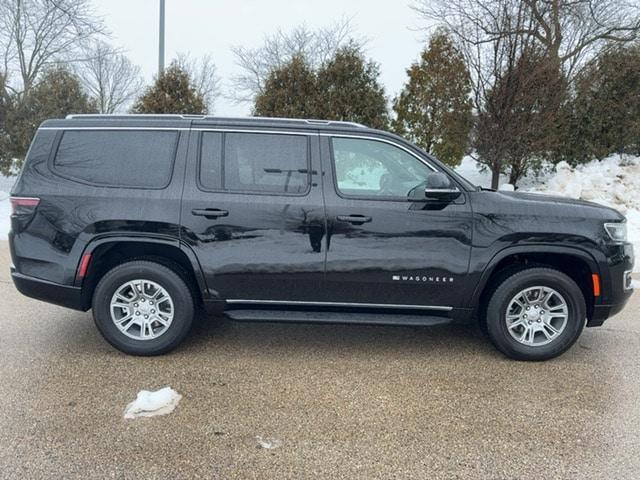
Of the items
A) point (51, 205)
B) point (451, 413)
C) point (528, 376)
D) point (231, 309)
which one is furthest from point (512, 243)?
point (51, 205)

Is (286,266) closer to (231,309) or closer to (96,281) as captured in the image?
(231,309)

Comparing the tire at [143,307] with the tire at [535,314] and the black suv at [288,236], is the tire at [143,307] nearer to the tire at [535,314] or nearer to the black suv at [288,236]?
the black suv at [288,236]

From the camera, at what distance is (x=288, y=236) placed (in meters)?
3.86

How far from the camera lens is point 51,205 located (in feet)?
12.6

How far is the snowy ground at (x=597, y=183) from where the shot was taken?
10.8 meters

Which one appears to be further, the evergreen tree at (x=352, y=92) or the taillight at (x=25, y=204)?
the evergreen tree at (x=352, y=92)

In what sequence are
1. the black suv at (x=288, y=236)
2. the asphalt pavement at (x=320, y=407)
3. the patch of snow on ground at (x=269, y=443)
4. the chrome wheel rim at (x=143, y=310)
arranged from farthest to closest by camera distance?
the chrome wheel rim at (x=143, y=310) → the black suv at (x=288, y=236) → the patch of snow on ground at (x=269, y=443) → the asphalt pavement at (x=320, y=407)

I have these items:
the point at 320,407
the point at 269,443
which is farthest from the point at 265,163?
the point at 269,443

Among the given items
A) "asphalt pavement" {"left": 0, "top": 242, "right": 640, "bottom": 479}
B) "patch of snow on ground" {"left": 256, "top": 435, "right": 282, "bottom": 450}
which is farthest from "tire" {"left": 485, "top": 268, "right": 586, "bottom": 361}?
"patch of snow on ground" {"left": 256, "top": 435, "right": 282, "bottom": 450}

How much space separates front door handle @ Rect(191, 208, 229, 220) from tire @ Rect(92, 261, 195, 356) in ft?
1.80

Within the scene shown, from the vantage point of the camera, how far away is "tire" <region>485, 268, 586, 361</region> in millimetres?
3908

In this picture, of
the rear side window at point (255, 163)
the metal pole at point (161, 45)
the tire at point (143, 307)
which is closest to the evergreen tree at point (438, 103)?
the metal pole at point (161, 45)

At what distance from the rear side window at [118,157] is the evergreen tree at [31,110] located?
10329mm

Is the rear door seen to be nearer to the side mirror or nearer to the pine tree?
the side mirror
